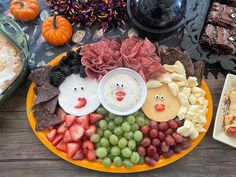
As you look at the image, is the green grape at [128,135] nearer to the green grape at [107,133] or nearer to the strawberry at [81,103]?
the green grape at [107,133]

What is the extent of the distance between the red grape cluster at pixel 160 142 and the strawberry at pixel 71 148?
0.63ft

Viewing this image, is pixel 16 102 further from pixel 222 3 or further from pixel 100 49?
pixel 222 3

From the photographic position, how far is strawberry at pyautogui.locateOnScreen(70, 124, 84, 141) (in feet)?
3.75

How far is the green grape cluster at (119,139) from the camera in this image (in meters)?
1.12

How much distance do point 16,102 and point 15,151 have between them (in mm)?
168

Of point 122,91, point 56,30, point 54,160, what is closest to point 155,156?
point 122,91

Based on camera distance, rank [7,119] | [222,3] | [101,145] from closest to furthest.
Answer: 1. [101,145]
2. [7,119]
3. [222,3]

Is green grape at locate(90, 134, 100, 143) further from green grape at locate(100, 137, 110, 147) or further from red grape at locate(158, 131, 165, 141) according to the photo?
red grape at locate(158, 131, 165, 141)

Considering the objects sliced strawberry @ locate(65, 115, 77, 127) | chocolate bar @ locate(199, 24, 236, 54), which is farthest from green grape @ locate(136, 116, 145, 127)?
chocolate bar @ locate(199, 24, 236, 54)

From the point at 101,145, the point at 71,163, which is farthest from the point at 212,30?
the point at 71,163

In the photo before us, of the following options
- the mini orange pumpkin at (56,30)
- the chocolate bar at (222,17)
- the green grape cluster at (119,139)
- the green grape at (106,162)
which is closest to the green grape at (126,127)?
the green grape cluster at (119,139)

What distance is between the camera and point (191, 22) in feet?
4.30

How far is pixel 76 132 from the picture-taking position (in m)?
1.15

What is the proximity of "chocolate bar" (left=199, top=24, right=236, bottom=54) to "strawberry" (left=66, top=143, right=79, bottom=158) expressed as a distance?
0.55 m
